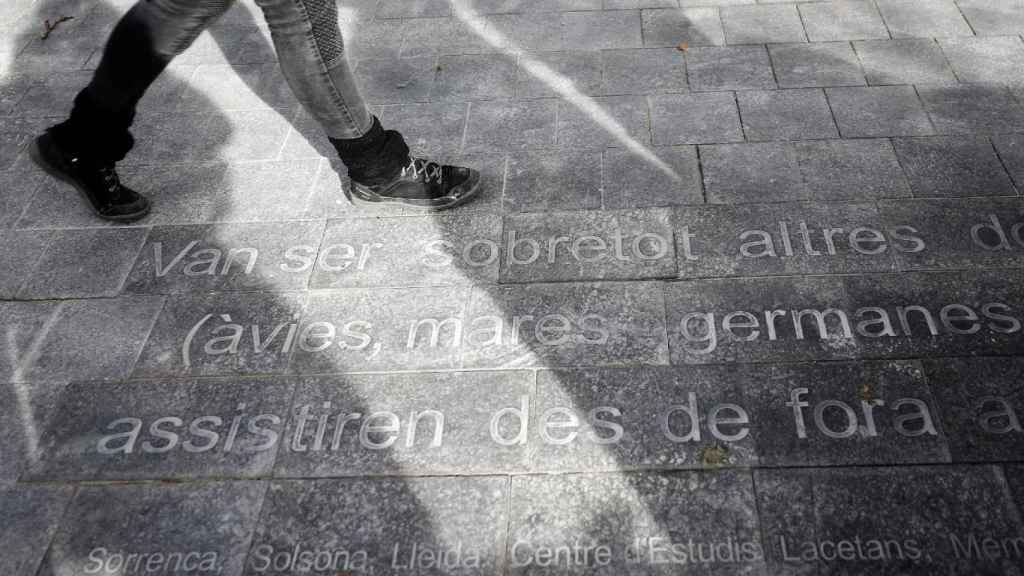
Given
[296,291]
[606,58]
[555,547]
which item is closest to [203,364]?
[296,291]

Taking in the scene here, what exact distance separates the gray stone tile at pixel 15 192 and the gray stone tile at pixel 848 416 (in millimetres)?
3783

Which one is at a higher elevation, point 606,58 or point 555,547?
point 606,58

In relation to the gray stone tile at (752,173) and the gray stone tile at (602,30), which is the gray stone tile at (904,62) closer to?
the gray stone tile at (752,173)

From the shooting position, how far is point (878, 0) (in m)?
5.05

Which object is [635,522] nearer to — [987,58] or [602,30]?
[602,30]

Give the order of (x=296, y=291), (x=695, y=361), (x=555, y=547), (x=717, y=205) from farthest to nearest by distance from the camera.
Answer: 1. (x=717, y=205)
2. (x=296, y=291)
3. (x=695, y=361)
4. (x=555, y=547)

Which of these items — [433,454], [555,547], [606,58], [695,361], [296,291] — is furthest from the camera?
[606,58]

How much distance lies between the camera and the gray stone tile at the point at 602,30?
4.92 meters

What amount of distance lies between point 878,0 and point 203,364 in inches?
187

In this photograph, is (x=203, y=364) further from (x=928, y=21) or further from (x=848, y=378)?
(x=928, y=21)

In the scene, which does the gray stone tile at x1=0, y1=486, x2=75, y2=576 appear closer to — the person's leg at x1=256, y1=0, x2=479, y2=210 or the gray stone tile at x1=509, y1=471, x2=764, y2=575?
the gray stone tile at x1=509, y1=471, x2=764, y2=575

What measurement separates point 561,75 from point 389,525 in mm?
3048

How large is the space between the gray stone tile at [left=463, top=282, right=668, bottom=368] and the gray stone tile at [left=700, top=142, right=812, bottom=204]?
81 cm

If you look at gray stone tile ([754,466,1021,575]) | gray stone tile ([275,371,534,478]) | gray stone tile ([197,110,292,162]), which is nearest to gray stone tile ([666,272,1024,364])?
gray stone tile ([754,466,1021,575])
